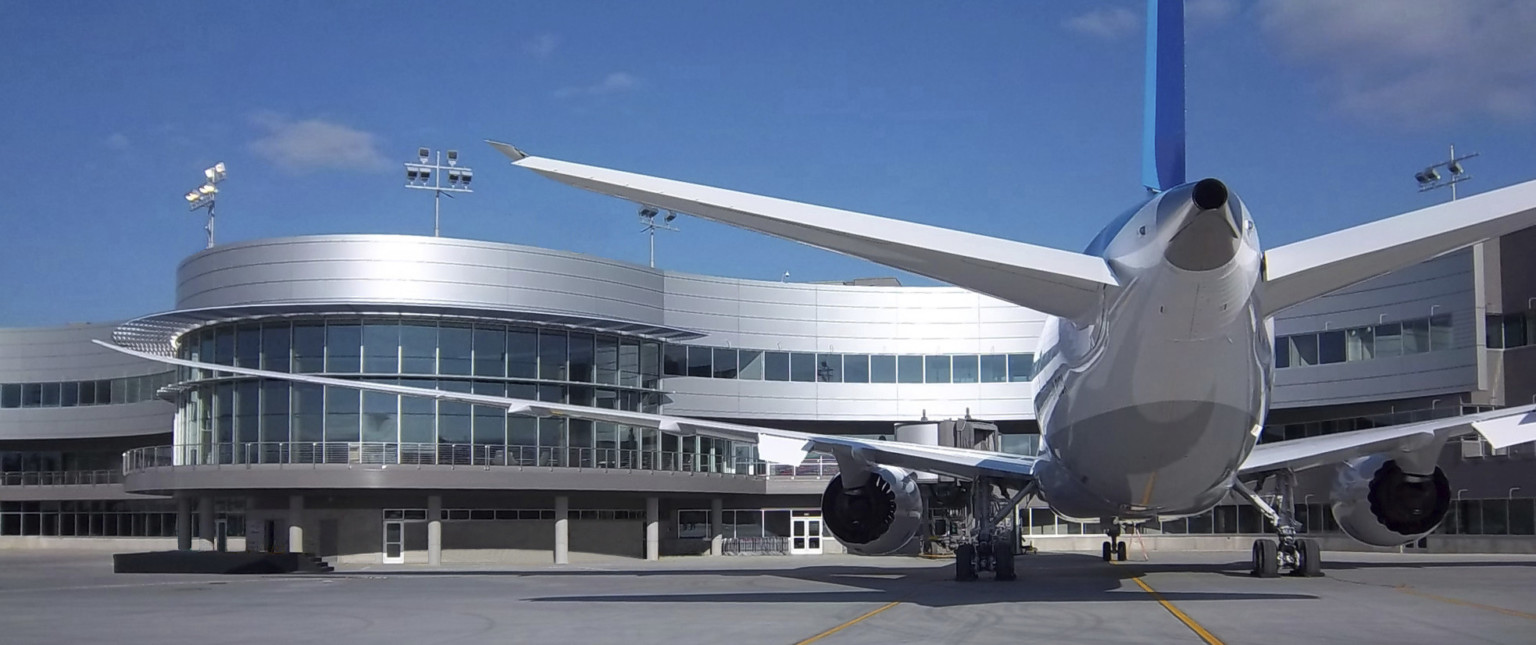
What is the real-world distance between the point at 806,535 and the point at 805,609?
3618 cm

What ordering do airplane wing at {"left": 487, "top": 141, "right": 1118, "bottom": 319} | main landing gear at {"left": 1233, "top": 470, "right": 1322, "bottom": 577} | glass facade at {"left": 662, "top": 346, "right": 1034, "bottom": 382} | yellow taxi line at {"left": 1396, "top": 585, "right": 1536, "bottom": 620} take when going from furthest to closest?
glass facade at {"left": 662, "top": 346, "right": 1034, "bottom": 382}, main landing gear at {"left": 1233, "top": 470, "right": 1322, "bottom": 577}, yellow taxi line at {"left": 1396, "top": 585, "right": 1536, "bottom": 620}, airplane wing at {"left": 487, "top": 141, "right": 1118, "bottom": 319}

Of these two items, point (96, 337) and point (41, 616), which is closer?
point (41, 616)

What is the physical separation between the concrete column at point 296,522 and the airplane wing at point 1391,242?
3308cm

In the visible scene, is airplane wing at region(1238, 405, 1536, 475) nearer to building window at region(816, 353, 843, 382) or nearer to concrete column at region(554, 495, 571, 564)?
concrete column at region(554, 495, 571, 564)

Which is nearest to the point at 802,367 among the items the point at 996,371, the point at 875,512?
the point at 996,371

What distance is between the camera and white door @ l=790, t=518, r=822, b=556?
2110 inches

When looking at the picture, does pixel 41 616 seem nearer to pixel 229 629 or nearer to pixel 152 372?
pixel 229 629

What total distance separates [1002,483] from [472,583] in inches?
409

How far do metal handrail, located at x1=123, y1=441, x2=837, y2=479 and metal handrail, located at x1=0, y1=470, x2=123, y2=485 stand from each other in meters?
13.2

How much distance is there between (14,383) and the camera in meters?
62.3

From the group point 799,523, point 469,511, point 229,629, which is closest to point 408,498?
point 469,511

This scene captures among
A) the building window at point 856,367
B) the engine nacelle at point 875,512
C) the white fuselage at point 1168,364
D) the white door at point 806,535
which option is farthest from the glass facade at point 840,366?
the white fuselage at point 1168,364

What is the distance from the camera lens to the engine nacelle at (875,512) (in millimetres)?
24422

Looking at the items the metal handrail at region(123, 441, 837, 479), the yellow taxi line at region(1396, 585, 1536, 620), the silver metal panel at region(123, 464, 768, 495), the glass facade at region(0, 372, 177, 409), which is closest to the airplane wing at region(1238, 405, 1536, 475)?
the yellow taxi line at region(1396, 585, 1536, 620)
